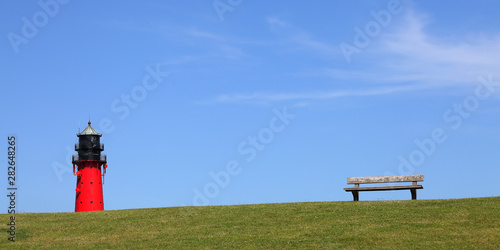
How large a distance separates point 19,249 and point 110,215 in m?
6.06

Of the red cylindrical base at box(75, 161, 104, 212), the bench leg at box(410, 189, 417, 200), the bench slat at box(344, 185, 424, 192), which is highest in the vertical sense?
the red cylindrical base at box(75, 161, 104, 212)

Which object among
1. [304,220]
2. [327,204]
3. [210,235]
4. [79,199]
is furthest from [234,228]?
[79,199]

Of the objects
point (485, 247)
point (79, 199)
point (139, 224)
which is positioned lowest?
point (485, 247)

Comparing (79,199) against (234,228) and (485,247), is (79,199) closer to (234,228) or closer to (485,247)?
(234,228)

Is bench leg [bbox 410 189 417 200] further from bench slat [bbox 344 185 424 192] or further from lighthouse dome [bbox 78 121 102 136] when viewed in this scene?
lighthouse dome [bbox 78 121 102 136]

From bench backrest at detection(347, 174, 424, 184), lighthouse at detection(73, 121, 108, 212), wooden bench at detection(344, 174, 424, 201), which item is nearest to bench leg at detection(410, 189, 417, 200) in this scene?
wooden bench at detection(344, 174, 424, 201)

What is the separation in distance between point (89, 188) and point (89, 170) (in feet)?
4.29

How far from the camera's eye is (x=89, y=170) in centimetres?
4269

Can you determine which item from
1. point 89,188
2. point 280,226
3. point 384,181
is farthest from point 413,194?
point 89,188

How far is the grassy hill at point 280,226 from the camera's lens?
69.1 ft

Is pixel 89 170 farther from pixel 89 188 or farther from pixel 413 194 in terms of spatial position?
pixel 413 194

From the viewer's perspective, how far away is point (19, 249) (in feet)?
71.7

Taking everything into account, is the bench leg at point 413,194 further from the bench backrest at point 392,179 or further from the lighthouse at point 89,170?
the lighthouse at point 89,170

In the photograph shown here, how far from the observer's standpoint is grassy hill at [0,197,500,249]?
21.0 metres
